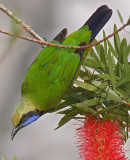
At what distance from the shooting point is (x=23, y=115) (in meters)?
2.10

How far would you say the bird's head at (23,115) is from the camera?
2.07m

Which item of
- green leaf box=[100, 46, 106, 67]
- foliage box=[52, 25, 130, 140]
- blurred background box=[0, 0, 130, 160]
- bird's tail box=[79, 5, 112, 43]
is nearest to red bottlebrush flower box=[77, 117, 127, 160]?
foliage box=[52, 25, 130, 140]

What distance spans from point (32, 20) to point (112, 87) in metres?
4.28

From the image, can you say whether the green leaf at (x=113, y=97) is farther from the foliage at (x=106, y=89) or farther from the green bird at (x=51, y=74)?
the green bird at (x=51, y=74)

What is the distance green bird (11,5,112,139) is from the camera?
6.77ft

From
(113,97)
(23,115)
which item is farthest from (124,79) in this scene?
(23,115)

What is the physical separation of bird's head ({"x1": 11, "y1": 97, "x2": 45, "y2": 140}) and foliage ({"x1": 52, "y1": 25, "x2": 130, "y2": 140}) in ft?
2.05

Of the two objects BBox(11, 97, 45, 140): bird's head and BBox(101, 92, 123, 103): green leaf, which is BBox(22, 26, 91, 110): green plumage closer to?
BBox(11, 97, 45, 140): bird's head

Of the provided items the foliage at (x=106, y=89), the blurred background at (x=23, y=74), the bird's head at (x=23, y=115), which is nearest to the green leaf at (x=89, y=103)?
the foliage at (x=106, y=89)

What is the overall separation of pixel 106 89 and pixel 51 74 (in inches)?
29.4

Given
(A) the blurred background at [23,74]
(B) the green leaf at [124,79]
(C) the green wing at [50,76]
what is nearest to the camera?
(B) the green leaf at [124,79]

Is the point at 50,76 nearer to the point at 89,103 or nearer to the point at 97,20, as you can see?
the point at 97,20

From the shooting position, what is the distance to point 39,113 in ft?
7.19

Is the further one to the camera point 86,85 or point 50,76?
point 50,76
